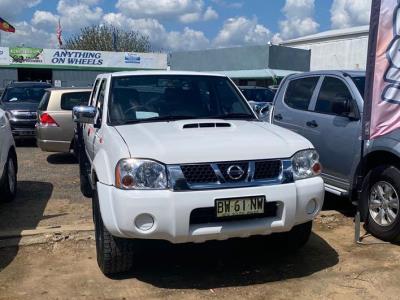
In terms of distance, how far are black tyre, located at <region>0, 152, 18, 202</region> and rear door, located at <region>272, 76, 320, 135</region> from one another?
3.90 m

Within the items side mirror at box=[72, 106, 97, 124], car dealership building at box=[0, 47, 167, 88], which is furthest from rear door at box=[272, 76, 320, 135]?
car dealership building at box=[0, 47, 167, 88]

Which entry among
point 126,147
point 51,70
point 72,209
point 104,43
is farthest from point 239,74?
point 126,147

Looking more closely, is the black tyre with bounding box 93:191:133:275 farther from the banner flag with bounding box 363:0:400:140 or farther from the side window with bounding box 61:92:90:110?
the side window with bounding box 61:92:90:110

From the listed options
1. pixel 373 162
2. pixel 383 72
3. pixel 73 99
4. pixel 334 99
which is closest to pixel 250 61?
pixel 73 99

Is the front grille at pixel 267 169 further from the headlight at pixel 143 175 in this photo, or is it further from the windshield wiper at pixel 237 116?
the windshield wiper at pixel 237 116

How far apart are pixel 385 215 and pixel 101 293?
3.04m

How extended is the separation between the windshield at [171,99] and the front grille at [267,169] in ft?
3.87

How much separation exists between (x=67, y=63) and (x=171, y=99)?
1403 inches

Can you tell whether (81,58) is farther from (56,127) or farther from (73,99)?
(56,127)

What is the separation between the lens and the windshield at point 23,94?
14.4 m

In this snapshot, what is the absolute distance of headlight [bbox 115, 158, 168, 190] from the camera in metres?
3.86

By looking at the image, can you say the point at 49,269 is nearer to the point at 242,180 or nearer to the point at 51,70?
the point at 242,180

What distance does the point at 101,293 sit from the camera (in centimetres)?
409

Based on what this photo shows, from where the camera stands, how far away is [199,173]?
3.90 metres
